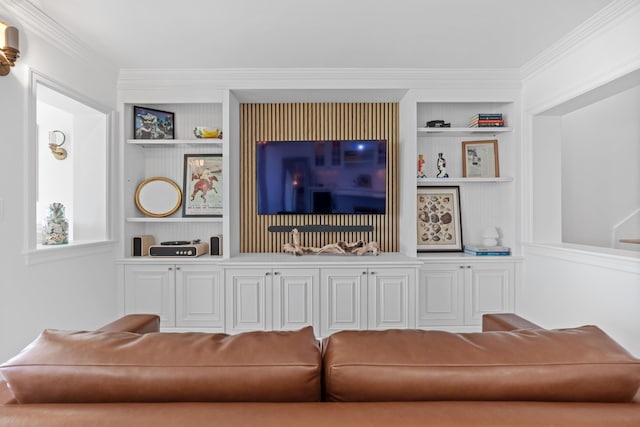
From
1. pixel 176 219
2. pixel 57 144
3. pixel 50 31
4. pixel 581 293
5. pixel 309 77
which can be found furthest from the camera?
pixel 176 219

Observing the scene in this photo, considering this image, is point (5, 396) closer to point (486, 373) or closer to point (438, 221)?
point (486, 373)

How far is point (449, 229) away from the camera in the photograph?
3.85m

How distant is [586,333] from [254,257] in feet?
9.65

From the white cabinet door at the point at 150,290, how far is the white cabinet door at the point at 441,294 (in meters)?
2.38

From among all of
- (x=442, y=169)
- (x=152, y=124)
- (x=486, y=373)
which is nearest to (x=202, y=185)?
(x=152, y=124)

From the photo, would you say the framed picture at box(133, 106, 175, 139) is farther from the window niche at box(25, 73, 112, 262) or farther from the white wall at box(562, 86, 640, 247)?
the white wall at box(562, 86, 640, 247)

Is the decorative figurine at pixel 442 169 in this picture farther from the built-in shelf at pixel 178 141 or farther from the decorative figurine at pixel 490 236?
the built-in shelf at pixel 178 141

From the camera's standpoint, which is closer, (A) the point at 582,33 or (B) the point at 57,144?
(A) the point at 582,33

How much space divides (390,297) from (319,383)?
262cm

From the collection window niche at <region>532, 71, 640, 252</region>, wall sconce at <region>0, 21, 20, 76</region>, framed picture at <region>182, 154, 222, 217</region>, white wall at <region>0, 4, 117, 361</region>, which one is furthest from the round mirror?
window niche at <region>532, 71, 640, 252</region>

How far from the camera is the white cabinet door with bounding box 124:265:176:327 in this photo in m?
3.48

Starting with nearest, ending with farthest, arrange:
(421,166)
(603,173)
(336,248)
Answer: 1. (336,248)
2. (421,166)
3. (603,173)

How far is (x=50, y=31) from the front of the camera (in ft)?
8.44

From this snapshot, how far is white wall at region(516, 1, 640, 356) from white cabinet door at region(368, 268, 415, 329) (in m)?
1.13
